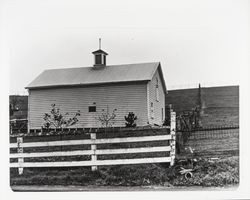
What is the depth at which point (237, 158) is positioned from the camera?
21.0ft

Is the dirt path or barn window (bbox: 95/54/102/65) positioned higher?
barn window (bbox: 95/54/102/65)

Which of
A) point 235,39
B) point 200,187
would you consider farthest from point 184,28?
point 200,187

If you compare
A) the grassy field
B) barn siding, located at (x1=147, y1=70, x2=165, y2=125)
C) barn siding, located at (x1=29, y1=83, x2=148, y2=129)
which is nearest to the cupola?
barn siding, located at (x1=29, y1=83, x2=148, y2=129)

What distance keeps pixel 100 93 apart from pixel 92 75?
1.80 feet

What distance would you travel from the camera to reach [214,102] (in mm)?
7461

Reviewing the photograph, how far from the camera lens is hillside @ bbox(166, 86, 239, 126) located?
661 cm

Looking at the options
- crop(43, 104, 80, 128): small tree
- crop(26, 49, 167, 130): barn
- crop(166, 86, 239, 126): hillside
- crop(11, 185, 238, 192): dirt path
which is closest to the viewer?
crop(11, 185, 238, 192): dirt path

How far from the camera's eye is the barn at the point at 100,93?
7.87 m

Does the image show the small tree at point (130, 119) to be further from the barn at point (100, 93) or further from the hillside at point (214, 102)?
the hillside at point (214, 102)

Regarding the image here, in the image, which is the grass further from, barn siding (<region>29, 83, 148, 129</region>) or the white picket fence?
barn siding (<region>29, 83, 148, 129</region>)

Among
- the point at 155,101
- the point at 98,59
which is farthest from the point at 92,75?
the point at 155,101

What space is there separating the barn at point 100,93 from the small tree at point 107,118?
8 centimetres

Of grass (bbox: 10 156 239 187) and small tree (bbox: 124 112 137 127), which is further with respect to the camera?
small tree (bbox: 124 112 137 127)

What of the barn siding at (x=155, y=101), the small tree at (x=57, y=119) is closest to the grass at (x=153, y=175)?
the small tree at (x=57, y=119)
